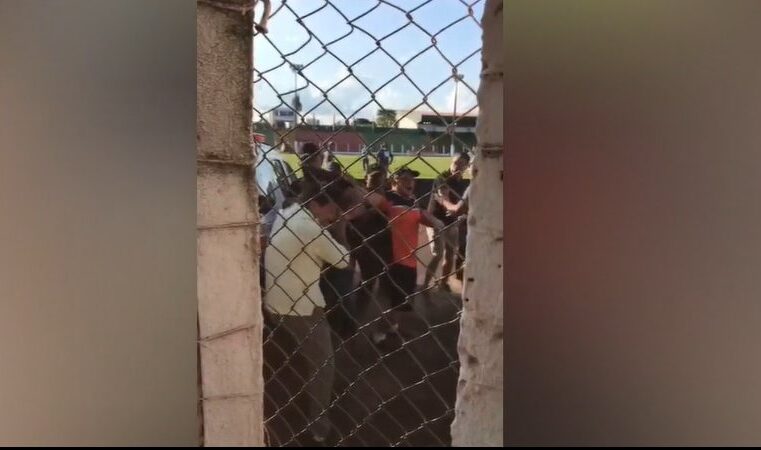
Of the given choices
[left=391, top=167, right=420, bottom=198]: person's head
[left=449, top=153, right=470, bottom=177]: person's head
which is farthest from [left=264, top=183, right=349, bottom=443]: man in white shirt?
[left=449, top=153, right=470, bottom=177]: person's head

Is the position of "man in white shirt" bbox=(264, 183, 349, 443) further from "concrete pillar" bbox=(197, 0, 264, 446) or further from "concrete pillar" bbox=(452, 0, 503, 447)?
"concrete pillar" bbox=(452, 0, 503, 447)

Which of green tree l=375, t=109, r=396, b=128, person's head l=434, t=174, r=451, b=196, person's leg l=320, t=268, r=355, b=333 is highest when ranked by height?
green tree l=375, t=109, r=396, b=128

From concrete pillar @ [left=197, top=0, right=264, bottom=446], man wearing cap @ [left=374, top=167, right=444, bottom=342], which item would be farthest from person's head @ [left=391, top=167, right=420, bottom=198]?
concrete pillar @ [left=197, top=0, right=264, bottom=446]

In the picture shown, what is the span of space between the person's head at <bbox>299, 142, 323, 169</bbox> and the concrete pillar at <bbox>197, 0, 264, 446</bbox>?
0.10m

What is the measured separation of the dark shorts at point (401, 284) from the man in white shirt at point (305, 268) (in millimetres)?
88

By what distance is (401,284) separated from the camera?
0.91m

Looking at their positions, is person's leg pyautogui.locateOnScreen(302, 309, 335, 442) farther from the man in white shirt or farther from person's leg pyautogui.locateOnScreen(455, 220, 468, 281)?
person's leg pyautogui.locateOnScreen(455, 220, 468, 281)

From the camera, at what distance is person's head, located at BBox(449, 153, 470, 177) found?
885mm

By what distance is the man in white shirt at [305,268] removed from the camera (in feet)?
3.02

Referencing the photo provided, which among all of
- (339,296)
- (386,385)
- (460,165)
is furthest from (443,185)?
(386,385)

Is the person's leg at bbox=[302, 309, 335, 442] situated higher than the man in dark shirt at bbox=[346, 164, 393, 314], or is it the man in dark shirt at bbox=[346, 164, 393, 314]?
the man in dark shirt at bbox=[346, 164, 393, 314]

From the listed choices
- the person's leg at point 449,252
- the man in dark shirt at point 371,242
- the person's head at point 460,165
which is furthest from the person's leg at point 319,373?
the person's head at point 460,165

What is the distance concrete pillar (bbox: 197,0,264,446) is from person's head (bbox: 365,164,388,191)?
212 millimetres
